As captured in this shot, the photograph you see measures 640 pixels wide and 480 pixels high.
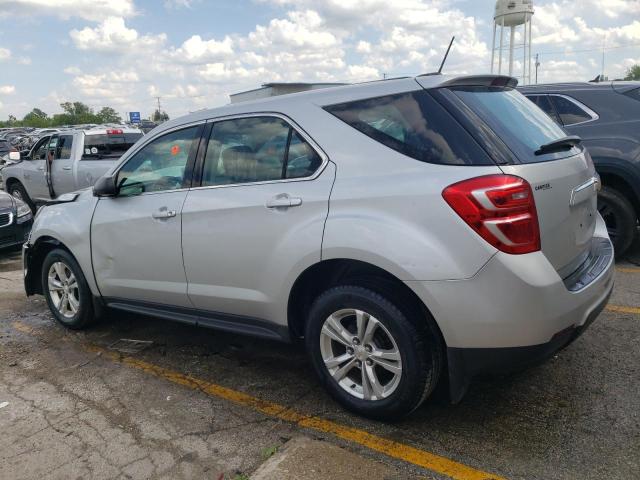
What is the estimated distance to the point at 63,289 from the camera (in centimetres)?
487

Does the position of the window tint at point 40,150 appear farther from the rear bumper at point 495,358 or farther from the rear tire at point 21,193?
the rear bumper at point 495,358

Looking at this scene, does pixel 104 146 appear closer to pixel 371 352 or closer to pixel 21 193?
pixel 21 193

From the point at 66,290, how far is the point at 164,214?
167cm

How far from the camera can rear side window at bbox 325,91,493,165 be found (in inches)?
105

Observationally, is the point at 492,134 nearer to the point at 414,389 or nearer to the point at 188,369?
the point at 414,389

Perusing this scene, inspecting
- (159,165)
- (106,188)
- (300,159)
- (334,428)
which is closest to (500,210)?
(300,159)

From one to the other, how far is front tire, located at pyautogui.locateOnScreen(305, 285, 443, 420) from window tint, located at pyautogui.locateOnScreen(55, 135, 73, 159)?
886 centimetres

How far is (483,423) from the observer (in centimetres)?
299

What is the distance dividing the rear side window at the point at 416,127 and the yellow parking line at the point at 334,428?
4.63ft

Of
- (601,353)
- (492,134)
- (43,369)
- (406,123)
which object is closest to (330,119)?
(406,123)

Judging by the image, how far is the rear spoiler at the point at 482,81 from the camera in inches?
115

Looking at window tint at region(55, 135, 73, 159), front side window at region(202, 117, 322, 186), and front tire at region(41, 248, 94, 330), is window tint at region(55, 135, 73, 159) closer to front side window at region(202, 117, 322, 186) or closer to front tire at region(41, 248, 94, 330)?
front tire at region(41, 248, 94, 330)

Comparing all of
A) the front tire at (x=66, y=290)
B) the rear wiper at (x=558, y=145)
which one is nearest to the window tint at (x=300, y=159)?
the rear wiper at (x=558, y=145)

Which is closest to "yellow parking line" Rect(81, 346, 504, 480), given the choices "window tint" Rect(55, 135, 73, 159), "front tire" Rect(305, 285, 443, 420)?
"front tire" Rect(305, 285, 443, 420)
